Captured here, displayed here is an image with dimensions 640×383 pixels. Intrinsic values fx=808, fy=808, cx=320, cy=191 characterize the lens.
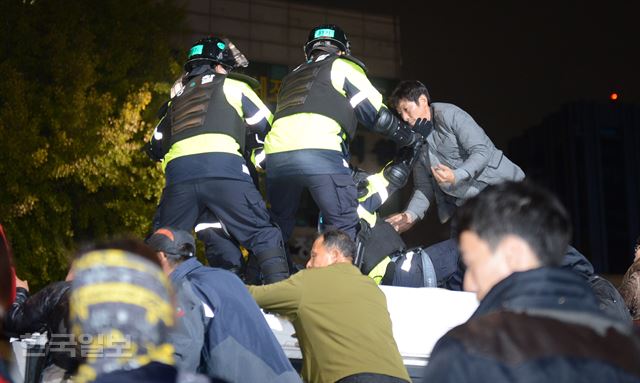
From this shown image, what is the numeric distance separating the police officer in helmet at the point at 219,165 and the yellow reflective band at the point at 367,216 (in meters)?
0.75

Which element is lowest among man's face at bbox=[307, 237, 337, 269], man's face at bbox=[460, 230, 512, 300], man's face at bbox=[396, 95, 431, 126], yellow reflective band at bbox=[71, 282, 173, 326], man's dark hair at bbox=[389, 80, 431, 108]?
yellow reflective band at bbox=[71, 282, 173, 326]

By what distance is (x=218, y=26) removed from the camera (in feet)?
89.9

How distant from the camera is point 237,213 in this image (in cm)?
572

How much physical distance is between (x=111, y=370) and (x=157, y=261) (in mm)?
350

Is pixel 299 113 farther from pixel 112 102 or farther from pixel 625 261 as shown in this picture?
pixel 625 261

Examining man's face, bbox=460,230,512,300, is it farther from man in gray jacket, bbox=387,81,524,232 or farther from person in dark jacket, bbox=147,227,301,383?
man in gray jacket, bbox=387,81,524,232

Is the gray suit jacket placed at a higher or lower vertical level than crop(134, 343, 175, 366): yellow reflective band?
higher

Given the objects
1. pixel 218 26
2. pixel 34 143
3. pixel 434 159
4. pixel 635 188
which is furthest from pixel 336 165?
pixel 635 188

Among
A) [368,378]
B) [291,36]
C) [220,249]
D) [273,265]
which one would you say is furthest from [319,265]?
[291,36]

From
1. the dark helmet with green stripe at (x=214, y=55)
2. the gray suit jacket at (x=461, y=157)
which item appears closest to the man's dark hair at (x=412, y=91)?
the gray suit jacket at (x=461, y=157)

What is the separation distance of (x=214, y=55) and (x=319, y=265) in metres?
2.14

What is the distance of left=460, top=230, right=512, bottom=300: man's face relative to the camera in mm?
2150

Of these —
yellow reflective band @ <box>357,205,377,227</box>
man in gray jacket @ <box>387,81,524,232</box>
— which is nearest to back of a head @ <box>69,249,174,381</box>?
yellow reflective band @ <box>357,205,377,227</box>

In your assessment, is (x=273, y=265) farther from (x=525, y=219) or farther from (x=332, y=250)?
(x=525, y=219)
